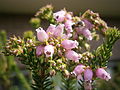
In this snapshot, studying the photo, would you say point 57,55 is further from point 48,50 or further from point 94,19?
point 94,19

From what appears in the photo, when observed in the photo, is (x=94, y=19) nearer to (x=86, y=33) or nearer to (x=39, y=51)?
(x=86, y=33)

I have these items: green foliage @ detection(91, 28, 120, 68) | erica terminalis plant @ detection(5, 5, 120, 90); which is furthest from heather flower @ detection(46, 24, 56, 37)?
green foliage @ detection(91, 28, 120, 68)

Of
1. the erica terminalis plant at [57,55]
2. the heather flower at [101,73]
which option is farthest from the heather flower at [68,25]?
the heather flower at [101,73]

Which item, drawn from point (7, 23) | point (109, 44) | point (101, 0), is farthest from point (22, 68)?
point (109, 44)

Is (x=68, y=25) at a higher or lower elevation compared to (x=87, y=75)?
higher

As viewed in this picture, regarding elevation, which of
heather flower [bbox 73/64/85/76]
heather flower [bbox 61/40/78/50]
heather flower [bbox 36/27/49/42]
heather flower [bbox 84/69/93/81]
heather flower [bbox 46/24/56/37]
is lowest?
heather flower [bbox 84/69/93/81]

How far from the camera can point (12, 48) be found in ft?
1.85

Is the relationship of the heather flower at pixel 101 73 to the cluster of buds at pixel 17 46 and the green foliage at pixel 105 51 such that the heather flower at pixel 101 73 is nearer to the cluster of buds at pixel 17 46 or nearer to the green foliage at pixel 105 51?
the green foliage at pixel 105 51

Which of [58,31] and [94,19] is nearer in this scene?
[58,31]

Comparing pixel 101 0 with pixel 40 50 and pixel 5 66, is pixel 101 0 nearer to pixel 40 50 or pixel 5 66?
pixel 5 66

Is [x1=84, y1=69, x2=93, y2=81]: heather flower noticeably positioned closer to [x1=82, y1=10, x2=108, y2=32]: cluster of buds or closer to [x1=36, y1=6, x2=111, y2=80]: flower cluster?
[x1=36, y1=6, x2=111, y2=80]: flower cluster

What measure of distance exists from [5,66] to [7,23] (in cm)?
276

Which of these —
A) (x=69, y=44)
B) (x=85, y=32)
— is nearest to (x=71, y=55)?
(x=69, y=44)

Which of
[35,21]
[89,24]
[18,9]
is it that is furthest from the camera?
[18,9]
